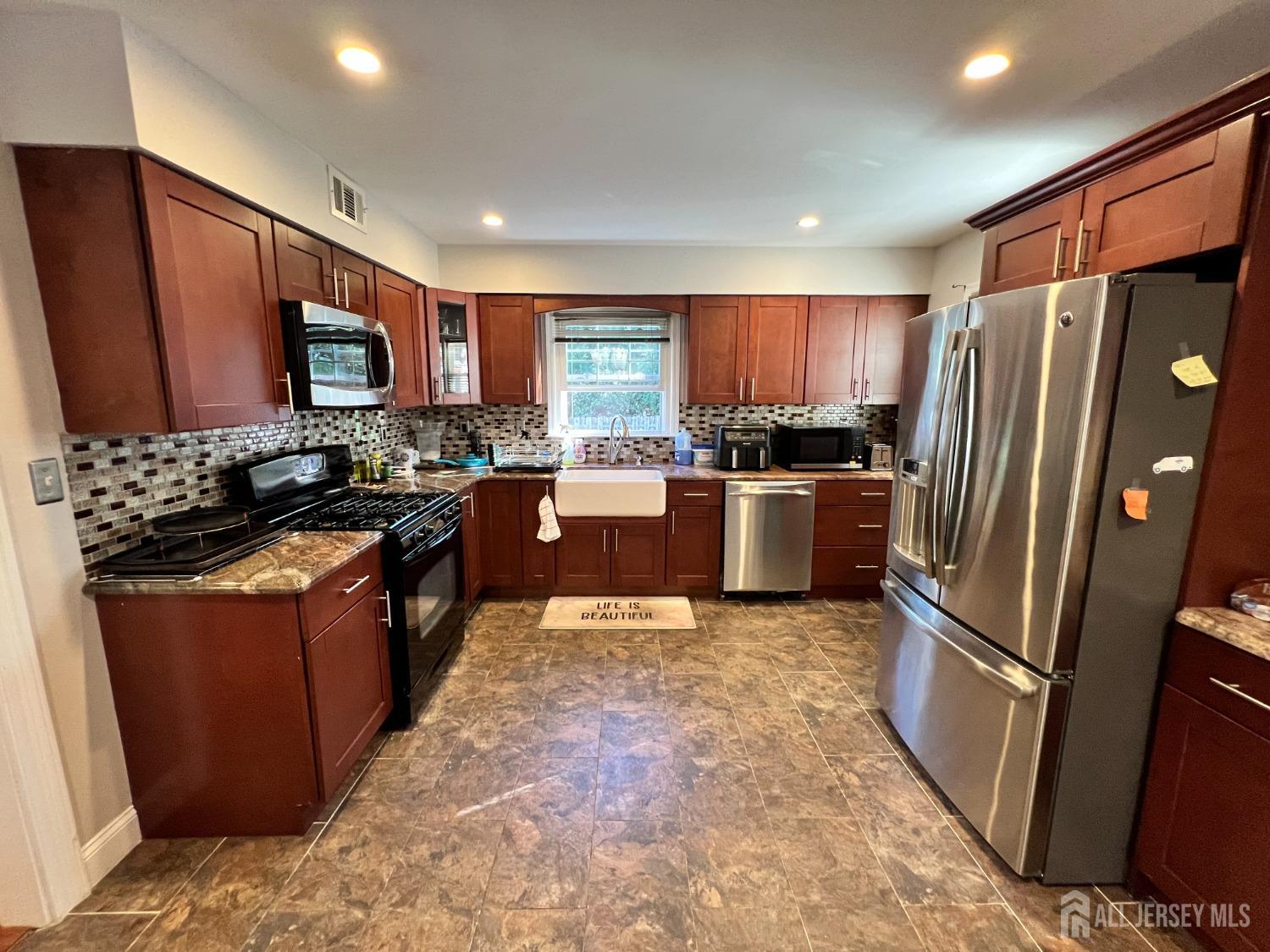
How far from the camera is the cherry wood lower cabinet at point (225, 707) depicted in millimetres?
1527

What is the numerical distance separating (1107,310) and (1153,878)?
161cm

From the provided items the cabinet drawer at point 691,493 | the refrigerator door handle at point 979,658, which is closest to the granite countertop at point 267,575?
the cabinet drawer at point 691,493

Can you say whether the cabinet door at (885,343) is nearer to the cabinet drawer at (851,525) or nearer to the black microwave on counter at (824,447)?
the black microwave on counter at (824,447)

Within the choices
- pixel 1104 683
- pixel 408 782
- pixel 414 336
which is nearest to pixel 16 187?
pixel 414 336

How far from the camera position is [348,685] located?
182 cm

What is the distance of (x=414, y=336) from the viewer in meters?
3.18

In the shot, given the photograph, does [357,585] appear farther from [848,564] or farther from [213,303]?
[848,564]

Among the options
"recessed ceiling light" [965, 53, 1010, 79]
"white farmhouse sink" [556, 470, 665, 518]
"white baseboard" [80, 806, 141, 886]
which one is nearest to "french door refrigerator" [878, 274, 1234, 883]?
"recessed ceiling light" [965, 53, 1010, 79]

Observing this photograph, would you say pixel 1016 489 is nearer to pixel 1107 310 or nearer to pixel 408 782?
pixel 1107 310

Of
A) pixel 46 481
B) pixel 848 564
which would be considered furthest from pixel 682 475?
pixel 46 481

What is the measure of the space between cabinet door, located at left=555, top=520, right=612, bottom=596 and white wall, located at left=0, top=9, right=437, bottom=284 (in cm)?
243

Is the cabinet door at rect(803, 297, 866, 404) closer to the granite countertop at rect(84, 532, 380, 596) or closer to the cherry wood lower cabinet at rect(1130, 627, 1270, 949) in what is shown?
the cherry wood lower cabinet at rect(1130, 627, 1270, 949)

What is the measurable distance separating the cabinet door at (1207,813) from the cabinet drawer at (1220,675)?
0.03 m

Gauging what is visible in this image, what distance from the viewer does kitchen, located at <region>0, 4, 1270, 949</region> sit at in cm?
130
